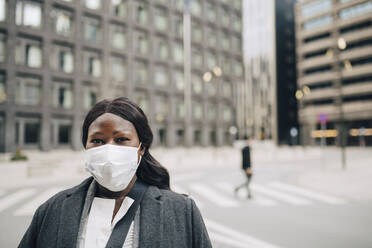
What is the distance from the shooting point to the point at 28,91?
88.6 feet

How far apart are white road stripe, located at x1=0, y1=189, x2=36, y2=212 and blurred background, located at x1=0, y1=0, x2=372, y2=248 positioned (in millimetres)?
77

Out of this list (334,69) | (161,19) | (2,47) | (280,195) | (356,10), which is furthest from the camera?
(334,69)

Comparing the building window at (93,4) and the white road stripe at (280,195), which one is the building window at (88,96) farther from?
the white road stripe at (280,195)

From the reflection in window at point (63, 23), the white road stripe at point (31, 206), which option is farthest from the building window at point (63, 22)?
the white road stripe at point (31, 206)

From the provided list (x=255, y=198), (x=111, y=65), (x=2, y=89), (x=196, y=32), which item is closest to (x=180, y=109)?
(x=111, y=65)

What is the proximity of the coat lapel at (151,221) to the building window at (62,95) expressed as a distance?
3047 centimetres

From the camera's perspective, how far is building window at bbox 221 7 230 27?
45.9 metres

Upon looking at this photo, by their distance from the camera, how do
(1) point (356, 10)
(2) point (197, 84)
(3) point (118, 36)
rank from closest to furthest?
(3) point (118, 36) → (2) point (197, 84) → (1) point (356, 10)

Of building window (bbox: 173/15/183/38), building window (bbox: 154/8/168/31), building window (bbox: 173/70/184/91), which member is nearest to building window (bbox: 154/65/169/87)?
building window (bbox: 173/70/184/91)

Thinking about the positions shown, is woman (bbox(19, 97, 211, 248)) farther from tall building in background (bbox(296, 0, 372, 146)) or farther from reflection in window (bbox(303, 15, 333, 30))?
reflection in window (bbox(303, 15, 333, 30))

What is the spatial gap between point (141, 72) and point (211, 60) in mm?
13510

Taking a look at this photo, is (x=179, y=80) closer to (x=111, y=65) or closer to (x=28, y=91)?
(x=111, y=65)

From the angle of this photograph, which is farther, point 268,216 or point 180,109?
point 180,109

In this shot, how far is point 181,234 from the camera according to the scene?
169 centimetres
